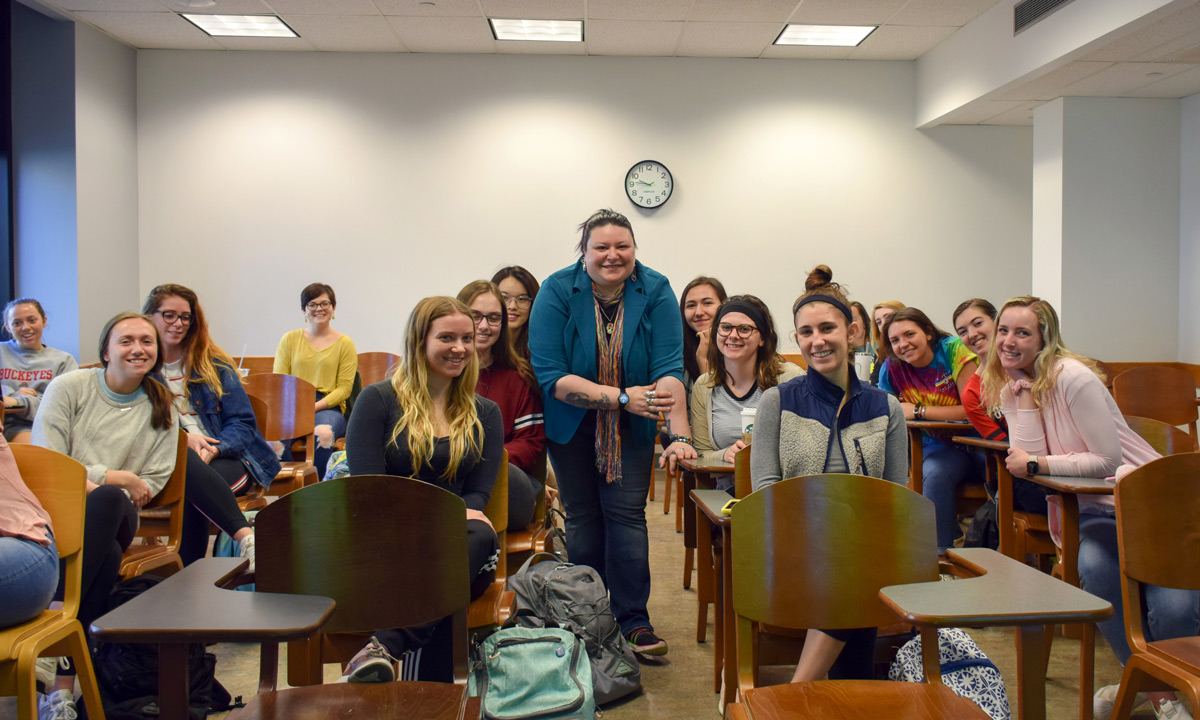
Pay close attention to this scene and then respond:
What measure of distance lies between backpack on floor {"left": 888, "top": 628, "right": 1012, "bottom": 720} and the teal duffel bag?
29.5 inches

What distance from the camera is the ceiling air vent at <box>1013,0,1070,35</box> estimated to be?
4703mm

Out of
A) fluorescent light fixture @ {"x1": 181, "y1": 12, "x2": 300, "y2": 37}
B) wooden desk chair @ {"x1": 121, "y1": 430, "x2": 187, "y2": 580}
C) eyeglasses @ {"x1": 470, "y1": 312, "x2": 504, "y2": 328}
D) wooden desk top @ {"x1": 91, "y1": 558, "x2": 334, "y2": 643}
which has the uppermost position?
fluorescent light fixture @ {"x1": 181, "y1": 12, "x2": 300, "y2": 37}

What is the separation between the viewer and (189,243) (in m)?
6.27

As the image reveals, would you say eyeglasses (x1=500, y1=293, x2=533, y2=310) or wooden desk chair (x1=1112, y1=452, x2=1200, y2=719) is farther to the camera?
eyeglasses (x1=500, y1=293, x2=533, y2=310)

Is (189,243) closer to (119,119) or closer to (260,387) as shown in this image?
(119,119)

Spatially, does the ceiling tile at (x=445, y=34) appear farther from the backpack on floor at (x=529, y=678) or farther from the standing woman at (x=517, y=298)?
the backpack on floor at (x=529, y=678)

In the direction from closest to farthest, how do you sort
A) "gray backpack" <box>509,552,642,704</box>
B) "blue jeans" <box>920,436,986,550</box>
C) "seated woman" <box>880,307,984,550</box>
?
"gray backpack" <box>509,552,642,704</box>
"blue jeans" <box>920,436,986,550</box>
"seated woman" <box>880,307,984,550</box>

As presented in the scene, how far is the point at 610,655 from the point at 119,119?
589 cm

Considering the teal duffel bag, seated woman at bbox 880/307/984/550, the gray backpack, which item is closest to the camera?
the teal duffel bag

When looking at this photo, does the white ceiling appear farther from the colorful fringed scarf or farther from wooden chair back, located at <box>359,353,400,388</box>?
the colorful fringed scarf

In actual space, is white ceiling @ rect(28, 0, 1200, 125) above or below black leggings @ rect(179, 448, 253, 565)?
above

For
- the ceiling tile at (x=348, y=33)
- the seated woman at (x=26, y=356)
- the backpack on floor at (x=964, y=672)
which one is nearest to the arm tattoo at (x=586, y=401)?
the backpack on floor at (x=964, y=672)

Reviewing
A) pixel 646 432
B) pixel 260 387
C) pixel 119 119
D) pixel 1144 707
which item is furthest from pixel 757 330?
pixel 119 119

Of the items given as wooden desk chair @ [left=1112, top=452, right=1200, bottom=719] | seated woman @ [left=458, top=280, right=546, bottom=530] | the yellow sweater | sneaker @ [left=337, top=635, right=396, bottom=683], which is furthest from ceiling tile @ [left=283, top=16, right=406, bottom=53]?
wooden desk chair @ [left=1112, top=452, right=1200, bottom=719]
